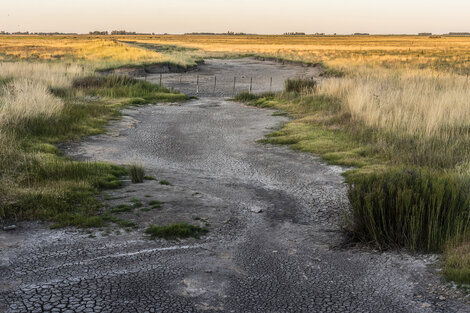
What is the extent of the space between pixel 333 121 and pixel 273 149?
3.57 metres

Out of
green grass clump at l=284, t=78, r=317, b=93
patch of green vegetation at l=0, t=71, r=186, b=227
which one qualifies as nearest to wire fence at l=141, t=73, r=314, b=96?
green grass clump at l=284, t=78, r=317, b=93

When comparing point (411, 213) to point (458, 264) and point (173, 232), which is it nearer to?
point (458, 264)

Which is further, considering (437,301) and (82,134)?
(82,134)

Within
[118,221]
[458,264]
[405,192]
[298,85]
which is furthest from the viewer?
[298,85]

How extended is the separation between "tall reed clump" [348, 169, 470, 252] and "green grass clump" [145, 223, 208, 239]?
6.52 feet

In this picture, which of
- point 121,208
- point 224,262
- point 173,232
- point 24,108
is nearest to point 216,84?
point 24,108

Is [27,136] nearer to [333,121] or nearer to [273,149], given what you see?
[273,149]

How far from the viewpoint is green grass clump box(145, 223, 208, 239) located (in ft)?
20.1

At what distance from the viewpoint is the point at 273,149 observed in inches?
484

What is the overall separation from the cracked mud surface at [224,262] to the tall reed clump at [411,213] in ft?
1.01

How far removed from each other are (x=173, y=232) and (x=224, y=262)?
1.09 metres

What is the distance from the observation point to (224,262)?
5355 mm

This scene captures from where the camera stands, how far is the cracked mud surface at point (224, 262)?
173 inches

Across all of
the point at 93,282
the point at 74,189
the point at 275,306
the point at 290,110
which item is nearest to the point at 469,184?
the point at 275,306
